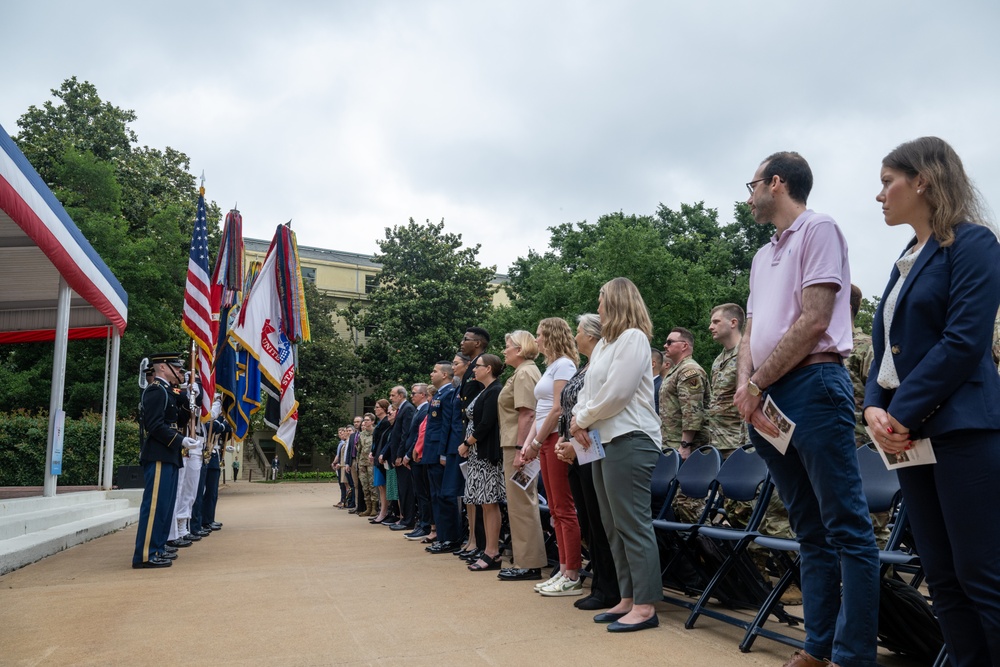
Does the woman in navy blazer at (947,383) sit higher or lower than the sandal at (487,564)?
higher

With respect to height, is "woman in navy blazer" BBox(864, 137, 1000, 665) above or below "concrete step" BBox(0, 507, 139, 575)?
above

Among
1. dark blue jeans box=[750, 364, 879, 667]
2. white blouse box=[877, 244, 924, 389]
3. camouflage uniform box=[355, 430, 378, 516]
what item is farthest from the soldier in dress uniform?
camouflage uniform box=[355, 430, 378, 516]

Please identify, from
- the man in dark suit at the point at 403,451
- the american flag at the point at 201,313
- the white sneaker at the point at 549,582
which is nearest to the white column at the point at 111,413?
the american flag at the point at 201,313

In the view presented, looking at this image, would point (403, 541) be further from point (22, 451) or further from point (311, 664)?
point (22, 451)

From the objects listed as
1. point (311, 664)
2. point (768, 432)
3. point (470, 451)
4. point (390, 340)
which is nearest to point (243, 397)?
point (470, 451)

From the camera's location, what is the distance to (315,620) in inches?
181

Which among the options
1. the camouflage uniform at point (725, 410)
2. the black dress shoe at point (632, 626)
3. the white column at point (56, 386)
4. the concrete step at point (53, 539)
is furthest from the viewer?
the white column at point (56, 386)

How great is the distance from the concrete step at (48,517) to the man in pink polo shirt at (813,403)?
8284mm

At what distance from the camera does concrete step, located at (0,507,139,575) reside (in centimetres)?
713

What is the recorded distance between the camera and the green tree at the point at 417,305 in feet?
130

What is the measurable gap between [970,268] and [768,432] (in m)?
1.02

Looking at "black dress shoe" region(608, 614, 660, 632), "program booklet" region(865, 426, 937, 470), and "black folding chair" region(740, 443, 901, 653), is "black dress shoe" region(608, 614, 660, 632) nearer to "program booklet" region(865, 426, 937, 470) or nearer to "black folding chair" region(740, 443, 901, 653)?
"black folding chair" region(740, 443, 901, 653)

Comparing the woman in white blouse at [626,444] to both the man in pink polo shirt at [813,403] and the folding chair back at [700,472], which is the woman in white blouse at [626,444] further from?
the man in pink polo shirt at [813,403]

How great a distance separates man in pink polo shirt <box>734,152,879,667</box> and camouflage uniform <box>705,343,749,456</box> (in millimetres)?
2304
